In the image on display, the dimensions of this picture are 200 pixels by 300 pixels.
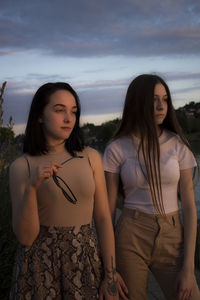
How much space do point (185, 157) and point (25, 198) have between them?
4.20 ft

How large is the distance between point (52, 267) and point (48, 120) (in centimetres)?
95

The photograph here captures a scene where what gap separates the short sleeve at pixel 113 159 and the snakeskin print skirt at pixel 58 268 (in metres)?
0.63

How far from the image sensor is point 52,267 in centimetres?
213

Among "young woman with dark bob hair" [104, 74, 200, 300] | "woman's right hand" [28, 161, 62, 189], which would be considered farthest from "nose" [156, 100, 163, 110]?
"woman's right hand" [28, 161, 62, 189]

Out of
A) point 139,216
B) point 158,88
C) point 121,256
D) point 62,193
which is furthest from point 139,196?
point 158,88

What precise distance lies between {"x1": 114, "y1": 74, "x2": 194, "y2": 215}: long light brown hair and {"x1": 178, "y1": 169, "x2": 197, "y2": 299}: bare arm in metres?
0.20

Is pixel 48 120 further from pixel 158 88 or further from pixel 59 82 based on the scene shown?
pixel 158 88

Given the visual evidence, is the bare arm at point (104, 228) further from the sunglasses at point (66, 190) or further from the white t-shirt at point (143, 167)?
the white t-shirt at point (143, 167)

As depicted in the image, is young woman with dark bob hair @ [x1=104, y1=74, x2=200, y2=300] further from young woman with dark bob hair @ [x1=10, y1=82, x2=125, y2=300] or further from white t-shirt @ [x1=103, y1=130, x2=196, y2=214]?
young woman with dark bob hair @ [x1=10, y1=82, x2=125, y2=300]

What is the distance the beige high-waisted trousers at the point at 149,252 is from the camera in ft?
8.06

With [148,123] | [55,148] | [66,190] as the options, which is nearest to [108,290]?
[66,190]

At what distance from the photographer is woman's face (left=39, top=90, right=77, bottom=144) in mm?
2281

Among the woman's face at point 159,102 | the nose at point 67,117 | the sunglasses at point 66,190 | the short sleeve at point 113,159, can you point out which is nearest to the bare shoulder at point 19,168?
the sunglasses at point 66,190

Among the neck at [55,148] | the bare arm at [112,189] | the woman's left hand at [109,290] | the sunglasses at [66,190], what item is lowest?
the woman's left hand at [109,290]
